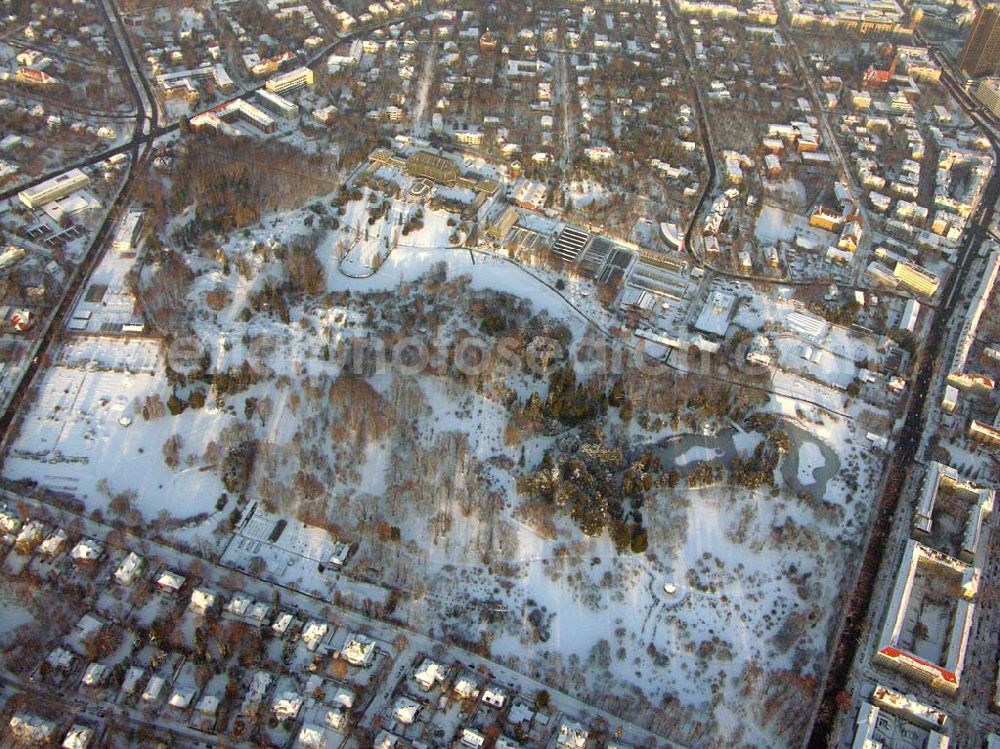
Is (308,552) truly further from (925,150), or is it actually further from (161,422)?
(925,150)

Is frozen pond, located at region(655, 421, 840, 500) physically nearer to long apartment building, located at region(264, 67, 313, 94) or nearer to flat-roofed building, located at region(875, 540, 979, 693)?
flat-roofed building, located at region(875, 540, 979, 693)

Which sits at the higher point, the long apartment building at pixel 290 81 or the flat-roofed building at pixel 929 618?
the long apartment building at pixel 290 81

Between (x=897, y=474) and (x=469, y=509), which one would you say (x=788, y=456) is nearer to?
(x=897, y=474)

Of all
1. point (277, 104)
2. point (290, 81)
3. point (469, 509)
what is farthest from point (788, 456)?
point (290, 81)

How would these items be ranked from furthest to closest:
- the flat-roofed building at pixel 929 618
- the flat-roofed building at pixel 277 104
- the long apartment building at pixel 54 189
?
the flat-roofed building at pixel 277 104 < the long apartment building at pixel 54 189 < the flat-roofed building at pixel 929 618

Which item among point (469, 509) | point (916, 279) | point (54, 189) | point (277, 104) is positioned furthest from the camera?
point (277, 104)

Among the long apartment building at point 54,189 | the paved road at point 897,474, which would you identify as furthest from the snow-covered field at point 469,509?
the long apartment building at point 54,189

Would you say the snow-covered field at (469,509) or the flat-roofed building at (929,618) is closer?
the flat-roofed building at (929,618)

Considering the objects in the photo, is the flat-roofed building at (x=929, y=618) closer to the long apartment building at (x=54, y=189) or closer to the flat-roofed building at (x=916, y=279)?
the flat-roofed building at (x=916, y=279)

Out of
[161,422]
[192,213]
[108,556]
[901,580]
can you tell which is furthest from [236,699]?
[192,213]

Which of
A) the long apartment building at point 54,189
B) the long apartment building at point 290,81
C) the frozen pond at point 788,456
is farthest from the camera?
the long apartment building at point 290,81

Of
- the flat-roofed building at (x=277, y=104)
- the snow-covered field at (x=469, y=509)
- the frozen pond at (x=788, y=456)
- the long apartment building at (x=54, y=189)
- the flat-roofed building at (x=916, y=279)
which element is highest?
the flat-roofed building at (x=916, y=279)
